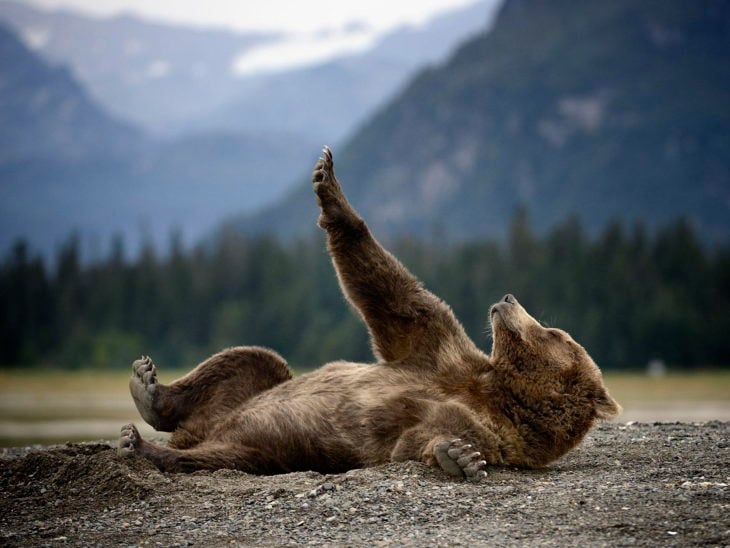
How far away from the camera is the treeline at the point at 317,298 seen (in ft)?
301

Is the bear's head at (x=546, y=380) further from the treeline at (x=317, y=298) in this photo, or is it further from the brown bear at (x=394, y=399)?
the treeline at (x=317, y=298)

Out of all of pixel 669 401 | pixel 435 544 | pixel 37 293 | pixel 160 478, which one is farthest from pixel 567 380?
pixel 37 293

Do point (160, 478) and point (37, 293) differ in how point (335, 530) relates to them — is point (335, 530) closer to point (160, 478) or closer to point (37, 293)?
point (160, 478)

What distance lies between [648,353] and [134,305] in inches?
2256

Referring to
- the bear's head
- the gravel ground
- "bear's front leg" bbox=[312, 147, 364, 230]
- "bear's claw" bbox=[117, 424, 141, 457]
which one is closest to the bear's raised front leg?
"bear's front leg" bbox=[312, 147, 364, 230]

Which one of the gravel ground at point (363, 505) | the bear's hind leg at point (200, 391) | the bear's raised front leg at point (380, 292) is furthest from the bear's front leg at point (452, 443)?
the bear's hind leg at point (200, 391)

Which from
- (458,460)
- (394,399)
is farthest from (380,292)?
(458,460)

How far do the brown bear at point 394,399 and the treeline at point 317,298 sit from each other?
273 ft

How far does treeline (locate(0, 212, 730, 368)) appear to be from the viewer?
91.9 meters

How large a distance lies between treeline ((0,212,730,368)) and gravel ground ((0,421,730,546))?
276 ft

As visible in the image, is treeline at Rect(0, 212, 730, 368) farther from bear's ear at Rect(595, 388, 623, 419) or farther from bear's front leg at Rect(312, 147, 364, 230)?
bear's front leg at Rect(312, 147, 364, 230)

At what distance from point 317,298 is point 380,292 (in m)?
107

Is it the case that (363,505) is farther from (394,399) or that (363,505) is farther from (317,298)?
(317,298)

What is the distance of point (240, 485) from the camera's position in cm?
739
